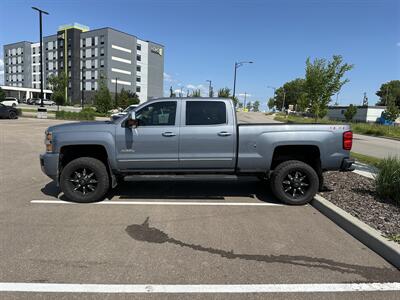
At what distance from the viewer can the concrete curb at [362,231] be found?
4004 mm

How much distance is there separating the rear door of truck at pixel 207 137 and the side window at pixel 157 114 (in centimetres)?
22

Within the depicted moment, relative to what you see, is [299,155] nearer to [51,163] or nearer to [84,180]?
[84,180]

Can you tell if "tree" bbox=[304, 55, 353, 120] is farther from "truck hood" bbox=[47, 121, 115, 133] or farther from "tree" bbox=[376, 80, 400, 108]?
"tree" bbox=[376, 80, 400, 108]

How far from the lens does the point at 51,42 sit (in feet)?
364

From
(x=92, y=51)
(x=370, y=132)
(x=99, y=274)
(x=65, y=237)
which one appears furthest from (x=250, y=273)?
(x=92, y=51)

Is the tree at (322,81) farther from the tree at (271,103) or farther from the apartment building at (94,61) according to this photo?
the tree at (271,103)

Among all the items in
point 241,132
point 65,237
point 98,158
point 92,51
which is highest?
point 92,51

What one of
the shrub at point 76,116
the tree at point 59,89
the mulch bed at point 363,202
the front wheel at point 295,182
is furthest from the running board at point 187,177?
the tree at point 59,89

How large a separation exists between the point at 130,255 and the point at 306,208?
139 inches

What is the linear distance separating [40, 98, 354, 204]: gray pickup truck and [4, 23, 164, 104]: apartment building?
9130 cm

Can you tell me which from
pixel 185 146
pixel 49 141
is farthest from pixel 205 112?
pixel 49 141

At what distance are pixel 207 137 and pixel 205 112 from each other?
500 mm

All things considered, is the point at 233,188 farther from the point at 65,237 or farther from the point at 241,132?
the point at 65,237

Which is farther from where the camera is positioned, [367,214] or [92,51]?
[92,51]
